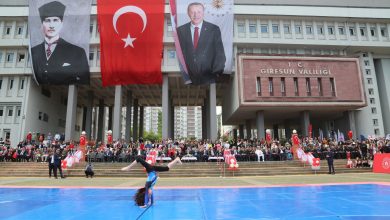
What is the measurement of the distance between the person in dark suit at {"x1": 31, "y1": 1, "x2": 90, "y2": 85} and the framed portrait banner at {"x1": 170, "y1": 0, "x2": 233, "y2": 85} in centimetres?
1273

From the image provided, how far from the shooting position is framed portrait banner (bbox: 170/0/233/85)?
107 ft

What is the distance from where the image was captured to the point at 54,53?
110ft

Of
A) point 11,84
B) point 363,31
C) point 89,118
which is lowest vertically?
point 89,118

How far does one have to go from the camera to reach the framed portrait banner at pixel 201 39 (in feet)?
107

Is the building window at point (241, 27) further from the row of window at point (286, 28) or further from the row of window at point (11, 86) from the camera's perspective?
the row of window at point (11, 86)

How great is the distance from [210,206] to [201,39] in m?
26.9

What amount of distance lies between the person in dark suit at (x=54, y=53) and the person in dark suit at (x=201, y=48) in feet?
43.5

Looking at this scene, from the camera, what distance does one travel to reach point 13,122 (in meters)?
35.3

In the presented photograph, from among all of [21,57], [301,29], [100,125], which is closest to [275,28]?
[301,29]

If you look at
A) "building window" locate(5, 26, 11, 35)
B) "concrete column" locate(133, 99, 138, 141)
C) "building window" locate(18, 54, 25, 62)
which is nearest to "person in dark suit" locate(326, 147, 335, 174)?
"concrete column" locate(133, 99, 138, 141)

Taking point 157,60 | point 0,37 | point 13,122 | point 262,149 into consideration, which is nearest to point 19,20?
point 0,37

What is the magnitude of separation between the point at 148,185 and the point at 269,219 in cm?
395

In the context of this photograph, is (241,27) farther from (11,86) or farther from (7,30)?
(11,86)

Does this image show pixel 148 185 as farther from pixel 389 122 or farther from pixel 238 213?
pixel 389 122
